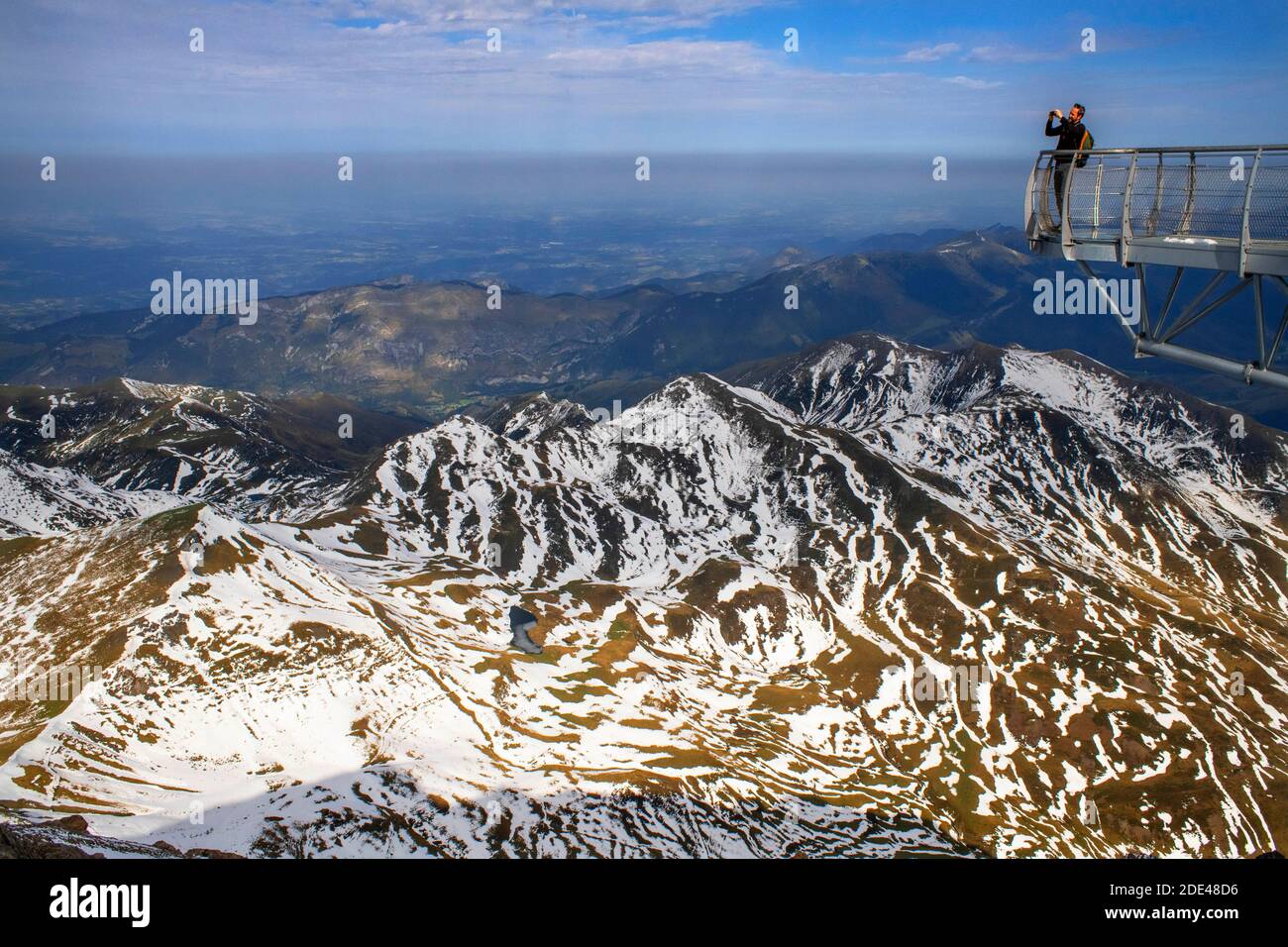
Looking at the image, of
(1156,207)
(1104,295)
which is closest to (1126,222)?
(1156,207)

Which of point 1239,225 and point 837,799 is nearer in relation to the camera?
point 1239,225

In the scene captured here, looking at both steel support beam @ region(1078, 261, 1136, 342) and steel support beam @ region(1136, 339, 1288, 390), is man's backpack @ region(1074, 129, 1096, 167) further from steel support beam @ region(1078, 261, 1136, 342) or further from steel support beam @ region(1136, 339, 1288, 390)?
steel support beam @ region(1136, 339, 1288, 390)

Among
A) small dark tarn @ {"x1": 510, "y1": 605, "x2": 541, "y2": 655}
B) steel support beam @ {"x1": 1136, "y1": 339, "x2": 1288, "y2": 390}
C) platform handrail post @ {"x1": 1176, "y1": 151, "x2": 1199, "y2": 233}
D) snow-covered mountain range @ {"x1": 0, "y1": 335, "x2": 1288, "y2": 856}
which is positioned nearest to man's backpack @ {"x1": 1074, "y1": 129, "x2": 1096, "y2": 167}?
platform handrail post @ {"x1": 1176, "y1": 151, "x2": 1199, "y2": 233}

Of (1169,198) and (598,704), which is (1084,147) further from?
(598,704)

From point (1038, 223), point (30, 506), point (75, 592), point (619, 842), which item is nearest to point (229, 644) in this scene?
point (75, 592)

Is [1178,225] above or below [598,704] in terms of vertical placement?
above
